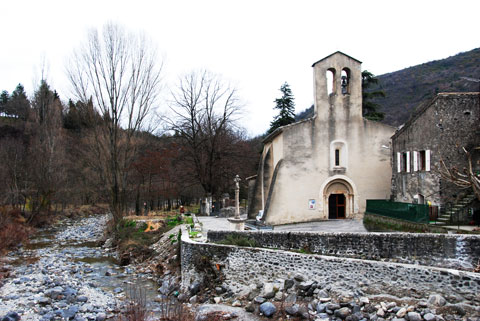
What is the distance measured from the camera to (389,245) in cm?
1053

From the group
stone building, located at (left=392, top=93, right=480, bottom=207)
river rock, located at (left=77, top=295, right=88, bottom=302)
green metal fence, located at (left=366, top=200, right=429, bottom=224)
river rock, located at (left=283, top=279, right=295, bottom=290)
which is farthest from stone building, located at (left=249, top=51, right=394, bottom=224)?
river rock, located at (left=77, top=295, right=88, bottom=302)

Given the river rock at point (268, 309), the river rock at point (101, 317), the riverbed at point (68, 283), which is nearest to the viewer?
the river rock at point (268, 309)

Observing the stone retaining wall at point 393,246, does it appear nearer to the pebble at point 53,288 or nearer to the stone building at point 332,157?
the pebble at point 53,288

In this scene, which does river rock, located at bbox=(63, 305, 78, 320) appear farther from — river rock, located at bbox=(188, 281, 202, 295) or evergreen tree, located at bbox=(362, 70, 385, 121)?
evergreen tree, located at bbox=(362, 70, 385, 121)

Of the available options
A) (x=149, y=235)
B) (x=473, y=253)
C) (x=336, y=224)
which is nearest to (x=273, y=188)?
(x=336, y=224)

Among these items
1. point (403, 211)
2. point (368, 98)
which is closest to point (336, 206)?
point (403, 211)

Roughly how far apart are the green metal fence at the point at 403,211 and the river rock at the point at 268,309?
8.09 meters

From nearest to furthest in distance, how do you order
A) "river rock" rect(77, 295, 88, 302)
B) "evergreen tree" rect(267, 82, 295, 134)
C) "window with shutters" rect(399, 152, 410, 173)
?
"river rock" rect(77, 295, 88, 302) → "window with shutters" rect(399, 152, 410, 173) → "evergreen tree" rect(267, 82, 295, 134)

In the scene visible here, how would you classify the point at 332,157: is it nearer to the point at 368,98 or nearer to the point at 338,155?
the point at 338,155

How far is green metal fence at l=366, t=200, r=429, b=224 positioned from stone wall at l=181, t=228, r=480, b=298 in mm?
5008

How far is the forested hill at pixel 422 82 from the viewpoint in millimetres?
55531

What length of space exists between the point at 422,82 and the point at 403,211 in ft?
193

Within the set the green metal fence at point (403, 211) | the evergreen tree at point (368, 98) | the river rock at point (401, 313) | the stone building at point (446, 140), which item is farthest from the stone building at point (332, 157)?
the river rock at point (401, 313)

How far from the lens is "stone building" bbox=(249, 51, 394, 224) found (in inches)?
877
